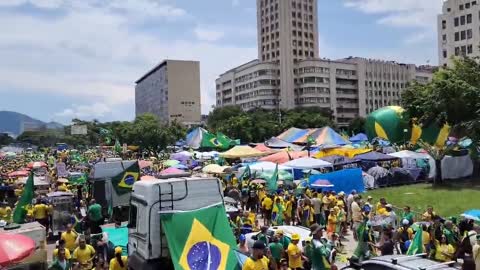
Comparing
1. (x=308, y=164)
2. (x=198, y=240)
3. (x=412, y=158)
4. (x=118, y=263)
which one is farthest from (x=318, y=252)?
(x=412, y=158)

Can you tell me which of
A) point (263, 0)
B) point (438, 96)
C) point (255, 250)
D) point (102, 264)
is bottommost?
point (102, 264)

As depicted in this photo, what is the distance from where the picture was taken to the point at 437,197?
893 inches

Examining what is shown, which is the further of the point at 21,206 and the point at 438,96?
the point at 438,96

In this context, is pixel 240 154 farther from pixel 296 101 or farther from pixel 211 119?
pixel 296 101

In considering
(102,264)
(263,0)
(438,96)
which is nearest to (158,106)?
(263,0)

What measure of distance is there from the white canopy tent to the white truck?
2180 centimetres

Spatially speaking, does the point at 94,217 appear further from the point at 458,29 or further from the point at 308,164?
the point at 458,29

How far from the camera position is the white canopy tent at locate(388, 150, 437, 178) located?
28656 mm

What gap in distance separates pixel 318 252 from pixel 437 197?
Answer: 615 inches

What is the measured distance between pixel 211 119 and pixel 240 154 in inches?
2622

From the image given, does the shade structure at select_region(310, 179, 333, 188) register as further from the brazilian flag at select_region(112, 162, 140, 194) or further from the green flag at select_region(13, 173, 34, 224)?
the green flag at select_region(13, 173, 34, 224)

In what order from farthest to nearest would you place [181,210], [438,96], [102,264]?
[438,96]
[102,264]
[181,210]

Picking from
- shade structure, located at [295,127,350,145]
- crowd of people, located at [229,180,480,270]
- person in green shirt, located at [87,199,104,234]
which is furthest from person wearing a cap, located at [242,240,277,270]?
shade structure, located at [295,127,350,145]

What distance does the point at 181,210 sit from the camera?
372 inches
